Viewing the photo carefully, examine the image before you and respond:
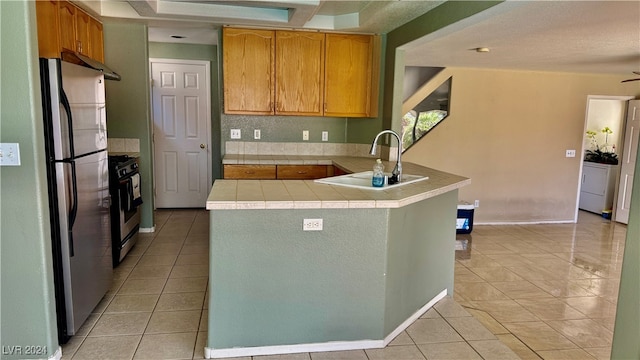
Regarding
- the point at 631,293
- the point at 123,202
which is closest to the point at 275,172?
the point at 123,202

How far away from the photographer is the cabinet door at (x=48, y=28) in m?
2.97

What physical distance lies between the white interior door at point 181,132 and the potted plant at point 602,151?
6.79 metres

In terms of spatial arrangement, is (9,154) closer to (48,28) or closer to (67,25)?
(48,28)

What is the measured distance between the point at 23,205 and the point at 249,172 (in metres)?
2.36

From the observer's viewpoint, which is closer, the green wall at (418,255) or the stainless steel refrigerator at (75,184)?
the stainless steel refrigerator at (75,184)

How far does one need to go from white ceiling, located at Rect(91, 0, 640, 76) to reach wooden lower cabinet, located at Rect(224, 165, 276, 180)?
143cm

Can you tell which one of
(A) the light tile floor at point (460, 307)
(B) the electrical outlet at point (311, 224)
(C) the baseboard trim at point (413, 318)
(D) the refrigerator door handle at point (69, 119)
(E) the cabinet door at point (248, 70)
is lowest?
(A) the light tile floor at point (460, 307)

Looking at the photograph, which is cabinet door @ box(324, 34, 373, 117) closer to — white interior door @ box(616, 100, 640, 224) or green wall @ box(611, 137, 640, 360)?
green wall @ box(611, 137, 640, 360)

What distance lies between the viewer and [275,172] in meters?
4.40

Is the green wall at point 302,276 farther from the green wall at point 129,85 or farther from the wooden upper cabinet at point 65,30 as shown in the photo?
the green wall at point 129,85

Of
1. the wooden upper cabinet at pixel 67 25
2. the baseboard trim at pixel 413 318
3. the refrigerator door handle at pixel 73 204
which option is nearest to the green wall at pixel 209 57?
the wooden upper cabinet at pixel 67 25

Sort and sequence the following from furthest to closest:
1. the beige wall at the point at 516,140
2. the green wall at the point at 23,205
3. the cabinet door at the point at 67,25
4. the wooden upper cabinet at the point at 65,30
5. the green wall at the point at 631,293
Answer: the beige wall at the point at 516,140, the cabinet door at the point at 67,25, the wooden upper cabinet at the point at 65,30, the green wall at the point at 23,205, the green wall at the point at 631,293

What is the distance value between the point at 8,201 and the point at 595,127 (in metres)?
9.15

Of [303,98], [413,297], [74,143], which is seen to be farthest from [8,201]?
[303,98]
